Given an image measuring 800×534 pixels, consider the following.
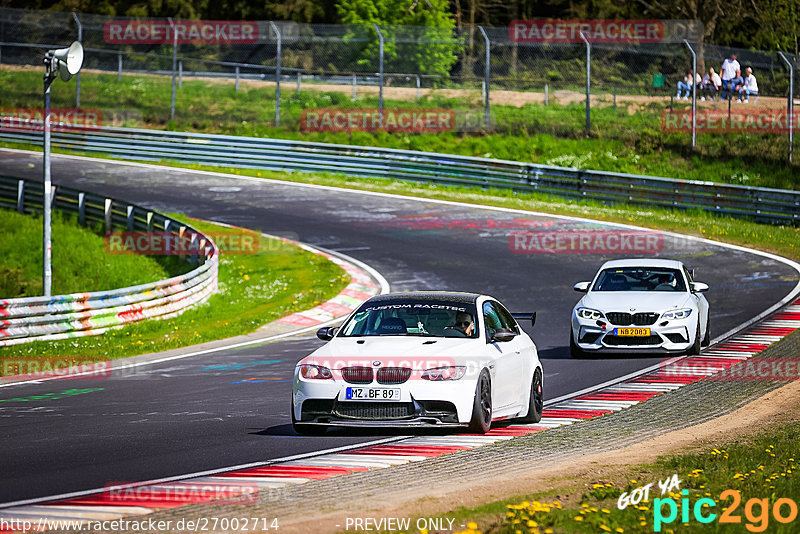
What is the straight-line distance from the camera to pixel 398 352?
11070mm

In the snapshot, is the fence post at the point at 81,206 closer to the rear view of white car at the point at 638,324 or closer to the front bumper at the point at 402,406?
the rear view of white car at the point at 638,324

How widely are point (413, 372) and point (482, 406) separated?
2.53ft

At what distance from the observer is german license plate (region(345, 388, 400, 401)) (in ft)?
35.3

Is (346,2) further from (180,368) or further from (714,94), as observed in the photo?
(180,368)

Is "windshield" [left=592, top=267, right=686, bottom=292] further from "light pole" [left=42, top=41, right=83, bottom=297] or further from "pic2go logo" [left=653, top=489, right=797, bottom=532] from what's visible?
"pic2go logo" [left=653, top=489, right=797, bottom=532]

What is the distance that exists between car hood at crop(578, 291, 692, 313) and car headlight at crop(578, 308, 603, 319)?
6 centimetres

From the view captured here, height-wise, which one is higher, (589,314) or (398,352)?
(398,352)

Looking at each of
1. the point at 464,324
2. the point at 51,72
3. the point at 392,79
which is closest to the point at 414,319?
the point at 464,324

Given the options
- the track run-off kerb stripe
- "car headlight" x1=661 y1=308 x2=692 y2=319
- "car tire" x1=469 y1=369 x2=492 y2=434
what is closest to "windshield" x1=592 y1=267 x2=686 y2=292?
"car headlight" x1=661 y1=308 x2=692 y2=319

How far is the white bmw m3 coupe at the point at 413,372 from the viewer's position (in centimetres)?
1080

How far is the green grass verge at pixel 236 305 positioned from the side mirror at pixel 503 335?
8.84m

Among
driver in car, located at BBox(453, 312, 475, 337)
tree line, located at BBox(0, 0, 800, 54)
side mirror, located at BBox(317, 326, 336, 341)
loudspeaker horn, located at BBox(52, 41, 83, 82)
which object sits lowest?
side mirror, located at BBox(317, 326, 336, 341)

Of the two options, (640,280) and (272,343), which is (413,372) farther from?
(272,343)

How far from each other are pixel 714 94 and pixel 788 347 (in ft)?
72.1
